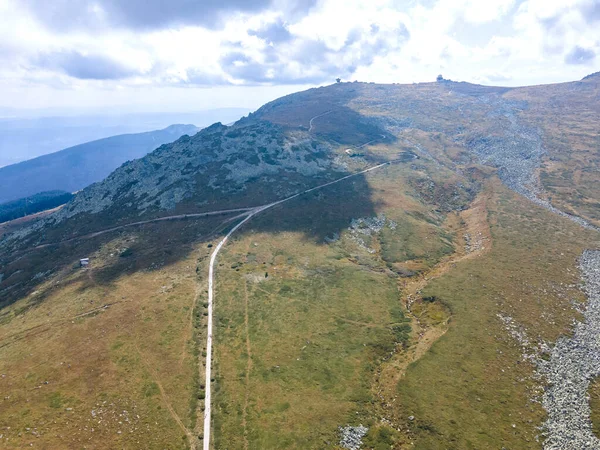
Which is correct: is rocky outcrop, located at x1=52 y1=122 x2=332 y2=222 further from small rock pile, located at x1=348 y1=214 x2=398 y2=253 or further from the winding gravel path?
small rock pile, located at x1=348 y1=214 x2=398 y2=253

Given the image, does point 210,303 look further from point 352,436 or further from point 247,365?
point 352,436

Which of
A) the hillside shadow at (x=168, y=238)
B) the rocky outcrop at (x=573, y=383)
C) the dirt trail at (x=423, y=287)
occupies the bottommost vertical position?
the rocky outcrop at (x=573, y=383)

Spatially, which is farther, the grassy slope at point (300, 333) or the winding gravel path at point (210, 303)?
the grassy slope at point (300, 333)

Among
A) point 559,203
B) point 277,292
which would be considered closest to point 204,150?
point 277,292

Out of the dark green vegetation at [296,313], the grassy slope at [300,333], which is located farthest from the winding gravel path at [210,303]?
the grassy slope at [300,333]

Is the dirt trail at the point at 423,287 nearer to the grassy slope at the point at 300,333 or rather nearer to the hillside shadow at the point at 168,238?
the grassy slope at the point at 300,333
